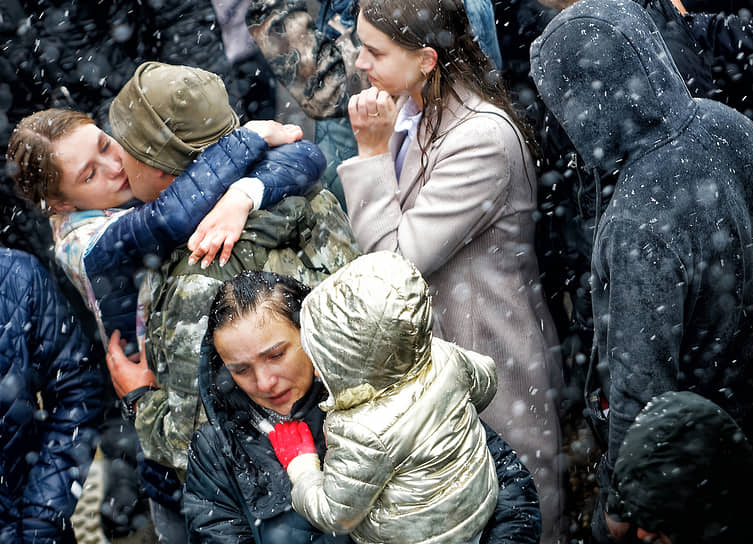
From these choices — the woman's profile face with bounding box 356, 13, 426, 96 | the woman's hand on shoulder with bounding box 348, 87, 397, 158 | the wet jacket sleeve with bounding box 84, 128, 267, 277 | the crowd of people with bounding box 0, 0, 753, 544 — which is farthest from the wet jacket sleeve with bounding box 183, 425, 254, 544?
the woman's profile face with bounding box 356, 13, 426, 96

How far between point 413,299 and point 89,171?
5.50 feet

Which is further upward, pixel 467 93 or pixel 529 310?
pixel 467 93

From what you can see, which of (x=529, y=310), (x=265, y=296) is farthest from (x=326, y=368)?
(x=529, y=310)

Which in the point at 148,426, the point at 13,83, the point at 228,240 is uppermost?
the point at 228,240

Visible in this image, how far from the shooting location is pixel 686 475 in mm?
2207

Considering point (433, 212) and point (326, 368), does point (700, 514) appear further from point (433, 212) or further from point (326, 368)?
point (433, 212)

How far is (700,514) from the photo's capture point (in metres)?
2.18

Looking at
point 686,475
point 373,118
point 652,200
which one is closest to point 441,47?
point 373,118

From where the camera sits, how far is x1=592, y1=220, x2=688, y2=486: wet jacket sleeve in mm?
2773

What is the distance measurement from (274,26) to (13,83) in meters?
1.34

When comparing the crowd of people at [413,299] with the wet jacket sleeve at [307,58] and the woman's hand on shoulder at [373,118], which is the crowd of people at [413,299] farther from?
the wet jacket sleeve at [307,58]

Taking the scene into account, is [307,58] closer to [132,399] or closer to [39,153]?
[39,153]

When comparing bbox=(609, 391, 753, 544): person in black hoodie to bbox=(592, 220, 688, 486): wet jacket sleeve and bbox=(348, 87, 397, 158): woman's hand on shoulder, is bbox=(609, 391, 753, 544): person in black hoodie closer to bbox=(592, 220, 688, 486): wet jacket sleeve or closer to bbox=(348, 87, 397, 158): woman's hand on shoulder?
bbox=(592, 220, 688, 486): wet jacket sleeve

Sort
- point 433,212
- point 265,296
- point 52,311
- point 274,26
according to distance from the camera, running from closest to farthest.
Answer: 1. point 265,296
2. point 433,212
3. point 52,311
4. point 274,26
